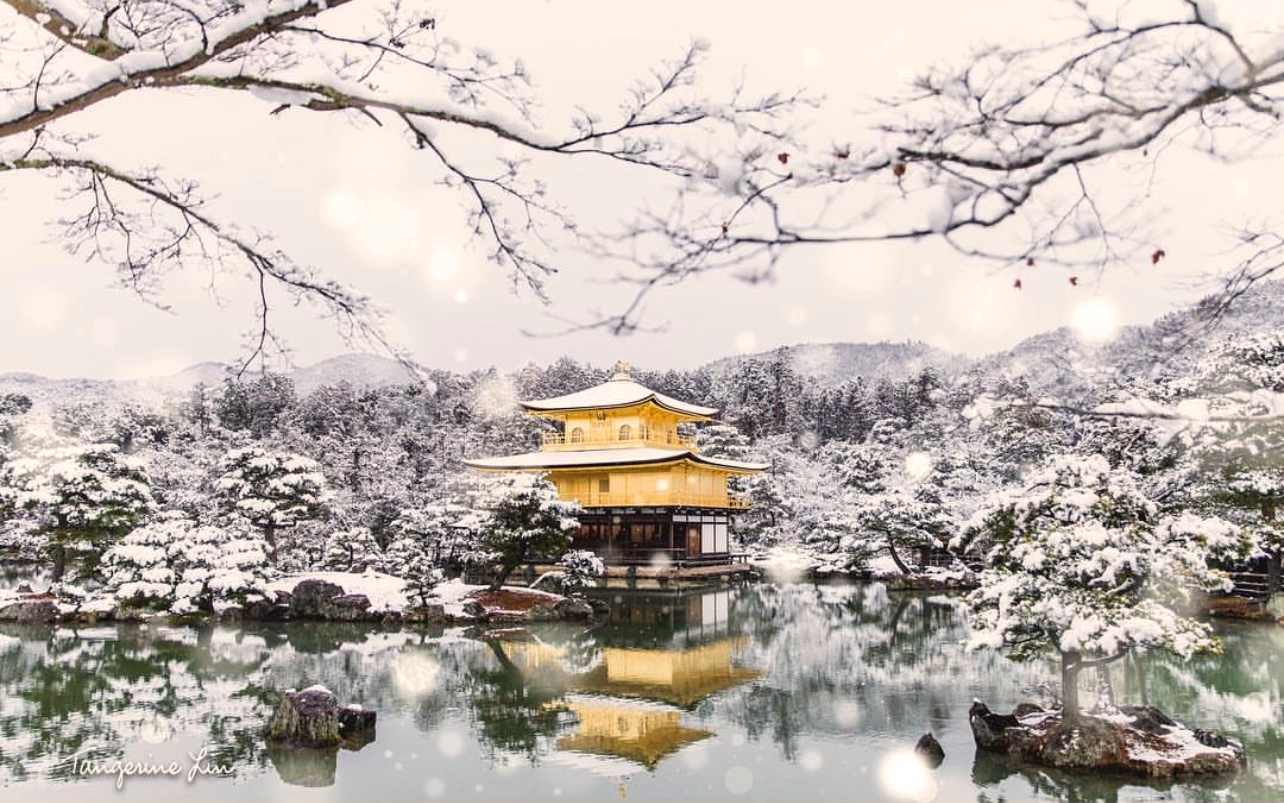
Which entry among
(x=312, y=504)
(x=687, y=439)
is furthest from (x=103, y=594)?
(x=687, y=439)

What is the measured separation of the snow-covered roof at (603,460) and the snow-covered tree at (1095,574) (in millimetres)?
17051

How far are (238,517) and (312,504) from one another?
1.84 m

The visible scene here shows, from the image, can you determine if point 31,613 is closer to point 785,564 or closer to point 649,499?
point 649,499

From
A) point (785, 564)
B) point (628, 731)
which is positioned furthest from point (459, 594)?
point (785, 564)

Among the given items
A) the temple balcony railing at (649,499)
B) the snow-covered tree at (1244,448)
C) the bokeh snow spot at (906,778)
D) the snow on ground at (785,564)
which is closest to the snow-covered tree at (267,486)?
the temple balcony railing at (649,499)

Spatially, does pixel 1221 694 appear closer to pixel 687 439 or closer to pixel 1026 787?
pixel 1026 787

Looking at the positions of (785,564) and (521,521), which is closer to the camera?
(521,521)

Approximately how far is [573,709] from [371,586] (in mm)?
9409

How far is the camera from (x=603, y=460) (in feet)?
83.7

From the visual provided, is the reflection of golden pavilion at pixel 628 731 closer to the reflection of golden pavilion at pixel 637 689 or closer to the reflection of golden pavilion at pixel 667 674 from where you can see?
the reflection of golden pavilion at pixel 637 689

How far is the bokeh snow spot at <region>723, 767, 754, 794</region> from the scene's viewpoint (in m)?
6.50

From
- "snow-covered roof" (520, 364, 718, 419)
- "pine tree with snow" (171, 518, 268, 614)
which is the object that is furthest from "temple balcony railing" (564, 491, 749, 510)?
"pine tree with snow" (171, 518, 268, 614)

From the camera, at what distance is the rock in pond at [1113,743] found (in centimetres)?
660

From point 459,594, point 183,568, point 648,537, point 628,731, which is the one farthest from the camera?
point 648,537
